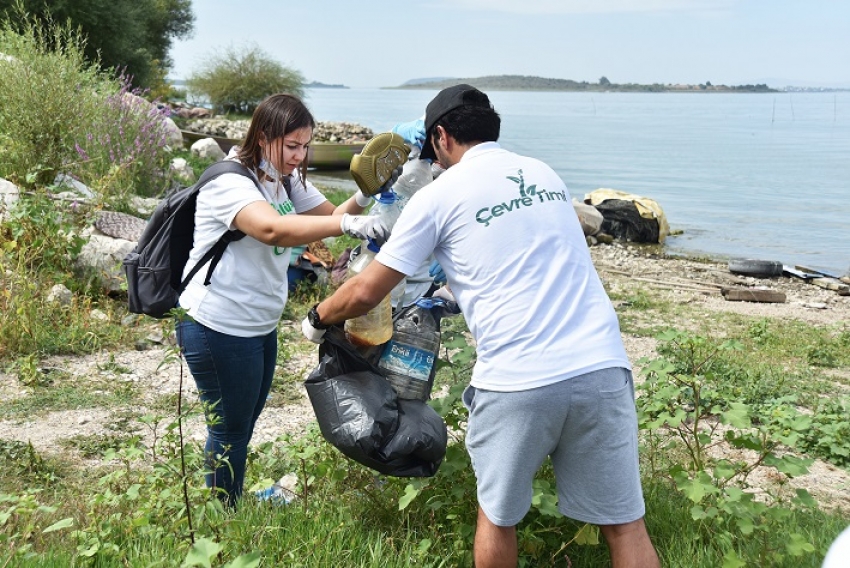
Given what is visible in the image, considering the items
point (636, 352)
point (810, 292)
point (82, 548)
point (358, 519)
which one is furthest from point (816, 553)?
point (810, 292)

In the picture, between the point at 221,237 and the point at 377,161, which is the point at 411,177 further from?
the point at 221,237

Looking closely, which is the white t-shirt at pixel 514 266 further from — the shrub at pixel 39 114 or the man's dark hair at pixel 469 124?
the shrub at pixel 39 114

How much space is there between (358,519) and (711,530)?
1.41 metres

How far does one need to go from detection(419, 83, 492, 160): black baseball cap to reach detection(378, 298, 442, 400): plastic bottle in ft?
2.37

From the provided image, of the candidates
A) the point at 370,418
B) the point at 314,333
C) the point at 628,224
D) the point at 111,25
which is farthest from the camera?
the point at 111,25

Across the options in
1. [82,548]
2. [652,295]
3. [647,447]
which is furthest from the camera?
[652,295]

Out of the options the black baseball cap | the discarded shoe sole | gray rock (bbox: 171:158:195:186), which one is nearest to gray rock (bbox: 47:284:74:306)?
the discarded shoe sole

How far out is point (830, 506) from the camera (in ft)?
16.0

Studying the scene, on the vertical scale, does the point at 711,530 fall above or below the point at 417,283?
below

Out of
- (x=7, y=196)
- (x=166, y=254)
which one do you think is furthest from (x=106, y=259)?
(x=166, y=254)

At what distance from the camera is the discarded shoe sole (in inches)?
132

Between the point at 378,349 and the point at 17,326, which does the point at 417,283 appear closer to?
the point at 378,349

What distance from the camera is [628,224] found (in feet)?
64.4

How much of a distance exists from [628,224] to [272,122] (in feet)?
55.5
